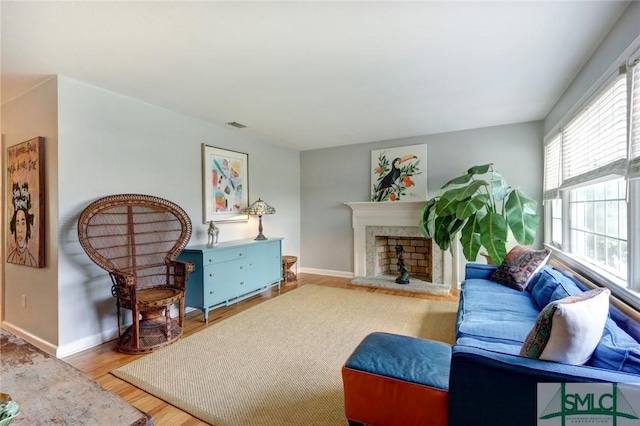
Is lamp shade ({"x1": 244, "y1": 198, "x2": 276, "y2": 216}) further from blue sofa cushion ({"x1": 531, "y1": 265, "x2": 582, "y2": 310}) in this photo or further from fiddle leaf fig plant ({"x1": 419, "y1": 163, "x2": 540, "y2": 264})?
blue sofa cushion ({"x1": 531, "y1": 265, "x2": 582, "y2": 310})

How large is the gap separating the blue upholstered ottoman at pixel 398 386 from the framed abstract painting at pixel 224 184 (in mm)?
2934

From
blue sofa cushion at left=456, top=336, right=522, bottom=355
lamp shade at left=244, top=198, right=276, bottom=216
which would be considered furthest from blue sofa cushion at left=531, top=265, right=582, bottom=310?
lamp shade at left=244, top=198, right=276, bottom=216

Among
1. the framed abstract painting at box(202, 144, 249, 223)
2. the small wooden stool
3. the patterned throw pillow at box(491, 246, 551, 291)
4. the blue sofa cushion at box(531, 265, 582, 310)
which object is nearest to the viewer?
the blue sofa cushion at box(531, 265, 582, 310)

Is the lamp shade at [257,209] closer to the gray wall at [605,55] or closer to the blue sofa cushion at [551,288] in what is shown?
the blue sofa cushion at [551,288]

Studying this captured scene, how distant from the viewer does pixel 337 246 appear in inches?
216

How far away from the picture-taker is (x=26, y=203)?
2770 mm

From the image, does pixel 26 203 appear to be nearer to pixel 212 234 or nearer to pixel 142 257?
pixel 142 257

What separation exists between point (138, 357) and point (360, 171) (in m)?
4.07

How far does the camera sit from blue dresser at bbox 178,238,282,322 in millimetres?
3258

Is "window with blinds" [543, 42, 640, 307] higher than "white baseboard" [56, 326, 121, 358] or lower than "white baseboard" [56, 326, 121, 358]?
higher

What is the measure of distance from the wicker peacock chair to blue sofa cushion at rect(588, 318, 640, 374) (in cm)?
288

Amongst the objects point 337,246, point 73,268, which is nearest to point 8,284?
point 73,268

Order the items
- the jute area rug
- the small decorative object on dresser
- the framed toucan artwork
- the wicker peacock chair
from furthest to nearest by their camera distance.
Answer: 1. the framed toucan artwork
2. the small decorative object on dresser
3. the wicker peacock chair
4. the jute area rug

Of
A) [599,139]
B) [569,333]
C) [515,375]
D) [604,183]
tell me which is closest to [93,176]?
[515,375]
